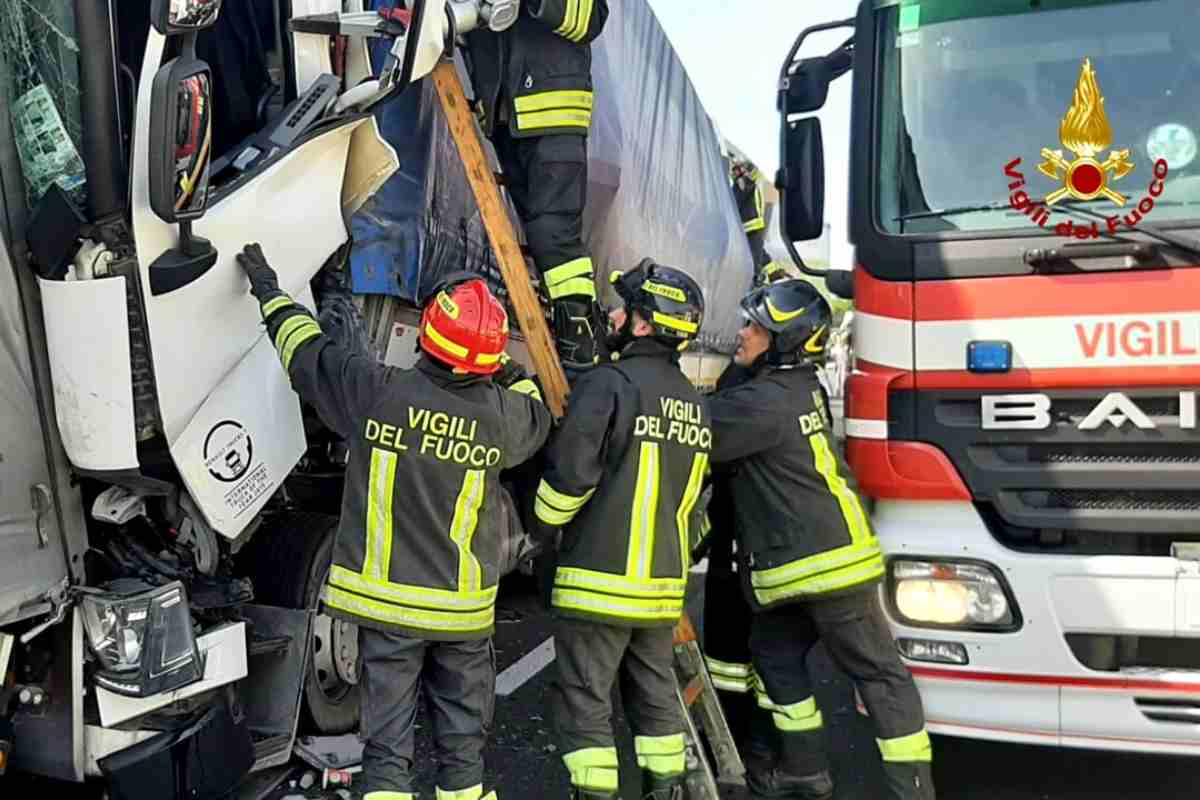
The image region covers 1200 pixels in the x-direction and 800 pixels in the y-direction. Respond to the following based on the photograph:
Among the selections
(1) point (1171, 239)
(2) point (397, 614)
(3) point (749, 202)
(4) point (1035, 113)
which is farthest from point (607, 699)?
(3) point (749, 202)

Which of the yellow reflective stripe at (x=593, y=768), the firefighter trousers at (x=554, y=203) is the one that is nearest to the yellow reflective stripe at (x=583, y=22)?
the firefighter trousers at (x=554, y=203)

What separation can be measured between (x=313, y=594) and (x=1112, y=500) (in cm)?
235

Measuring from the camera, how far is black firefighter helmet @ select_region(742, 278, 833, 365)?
3314mm

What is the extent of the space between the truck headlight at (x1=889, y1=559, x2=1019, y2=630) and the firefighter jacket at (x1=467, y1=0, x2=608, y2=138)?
1.76 metres

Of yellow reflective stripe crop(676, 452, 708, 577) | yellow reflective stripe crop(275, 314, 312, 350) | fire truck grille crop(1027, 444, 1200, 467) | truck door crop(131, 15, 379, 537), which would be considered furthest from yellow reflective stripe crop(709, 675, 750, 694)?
yellow reflective stripe crop(275, 314, 312, 350)

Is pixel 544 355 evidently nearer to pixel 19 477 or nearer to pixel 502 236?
pixel 502 236

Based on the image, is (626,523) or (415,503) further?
(626,523)

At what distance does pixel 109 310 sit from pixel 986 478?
237 centimetres

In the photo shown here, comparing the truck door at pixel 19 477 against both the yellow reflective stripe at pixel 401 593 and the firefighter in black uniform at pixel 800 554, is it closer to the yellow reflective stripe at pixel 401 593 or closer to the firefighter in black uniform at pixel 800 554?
the yellow reflective stripe at pixel 401 593

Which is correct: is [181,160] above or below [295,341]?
above

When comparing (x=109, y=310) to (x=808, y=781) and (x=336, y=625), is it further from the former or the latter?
(x=808, y=781)

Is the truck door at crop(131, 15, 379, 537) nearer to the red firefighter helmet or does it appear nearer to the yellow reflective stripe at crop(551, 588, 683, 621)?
the red firefighter helmet

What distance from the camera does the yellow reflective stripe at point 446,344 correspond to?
2.64 m

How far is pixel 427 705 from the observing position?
2926 mm
